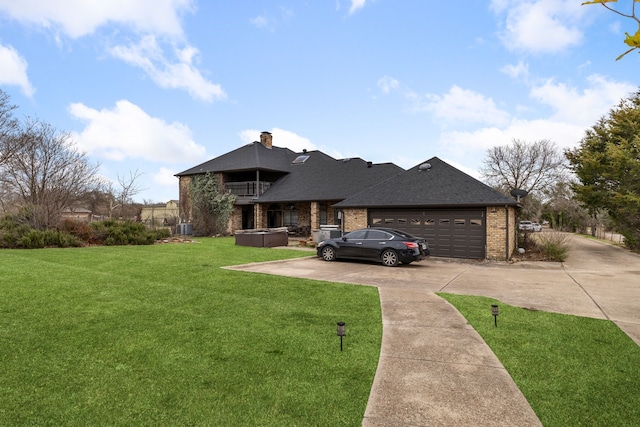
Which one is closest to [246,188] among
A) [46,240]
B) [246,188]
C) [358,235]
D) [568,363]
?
[246,188]

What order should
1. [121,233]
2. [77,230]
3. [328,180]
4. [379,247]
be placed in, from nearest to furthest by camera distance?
1. [379,247]
2. [77,230]
3. [121,233]
4. [328,180]

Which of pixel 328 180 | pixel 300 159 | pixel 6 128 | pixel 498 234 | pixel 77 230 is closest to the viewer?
pixel 498 234

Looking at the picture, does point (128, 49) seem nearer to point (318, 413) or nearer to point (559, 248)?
point (318, 413)

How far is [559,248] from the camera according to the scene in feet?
51.5

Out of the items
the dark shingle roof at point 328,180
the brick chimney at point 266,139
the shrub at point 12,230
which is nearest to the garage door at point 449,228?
the dark shingle roof at point 328,180

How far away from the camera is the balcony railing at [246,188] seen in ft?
93.5

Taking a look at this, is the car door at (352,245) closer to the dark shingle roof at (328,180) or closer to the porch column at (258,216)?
the dark shingle roof at (328,180)

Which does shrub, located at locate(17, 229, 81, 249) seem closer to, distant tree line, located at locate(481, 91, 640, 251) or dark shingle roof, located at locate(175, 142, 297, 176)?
dark shingle roof, located at locate(175, 142, 297, 176)

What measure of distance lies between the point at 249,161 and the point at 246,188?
7.29ft

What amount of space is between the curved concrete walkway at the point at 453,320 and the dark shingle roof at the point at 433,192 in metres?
2.94

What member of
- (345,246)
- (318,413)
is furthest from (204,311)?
(345,246)

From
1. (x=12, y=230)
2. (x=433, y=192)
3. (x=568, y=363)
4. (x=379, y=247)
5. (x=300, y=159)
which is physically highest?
(x=300, y=159)

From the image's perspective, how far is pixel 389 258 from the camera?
13219 millimetres

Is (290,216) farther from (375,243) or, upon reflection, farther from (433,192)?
(375,243)
